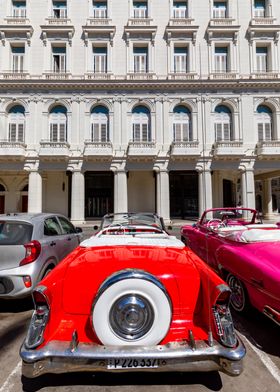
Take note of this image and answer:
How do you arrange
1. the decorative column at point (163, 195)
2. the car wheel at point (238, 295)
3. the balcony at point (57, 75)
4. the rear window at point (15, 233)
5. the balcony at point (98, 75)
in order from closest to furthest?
the car wheel at point (238, 295) < the rear window at point (15, 233) < the decorative column at point (163, 195) < the balcony at point (57, 75) < the balcony at point (98, 75)

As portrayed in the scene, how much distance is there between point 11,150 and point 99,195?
872cm

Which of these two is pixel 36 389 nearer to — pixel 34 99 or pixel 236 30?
pixel 34 99

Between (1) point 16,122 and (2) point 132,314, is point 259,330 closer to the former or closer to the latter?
(2) point 132,314

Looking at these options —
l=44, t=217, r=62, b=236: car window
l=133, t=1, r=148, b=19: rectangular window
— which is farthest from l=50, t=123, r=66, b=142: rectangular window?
l=44, t=217, r=62, b=236: car window

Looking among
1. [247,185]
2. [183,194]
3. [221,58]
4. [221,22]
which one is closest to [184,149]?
[183,194]

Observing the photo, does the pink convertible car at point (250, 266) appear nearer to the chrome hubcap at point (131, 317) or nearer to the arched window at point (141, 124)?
the chrome hubcap at point (131, 317)

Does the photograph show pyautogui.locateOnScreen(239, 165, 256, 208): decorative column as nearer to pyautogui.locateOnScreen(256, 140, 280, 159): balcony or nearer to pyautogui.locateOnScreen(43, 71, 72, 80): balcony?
pyautogui.locateOnScreen(256, 140, 280, 159): balcony

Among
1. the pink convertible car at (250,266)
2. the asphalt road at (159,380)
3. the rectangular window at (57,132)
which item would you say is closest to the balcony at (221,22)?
the rectangular window at (57,132)

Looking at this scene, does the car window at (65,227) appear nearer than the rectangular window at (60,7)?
Yes

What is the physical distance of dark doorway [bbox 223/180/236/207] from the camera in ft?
85.6

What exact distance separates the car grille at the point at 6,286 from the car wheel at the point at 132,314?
2.38 metres

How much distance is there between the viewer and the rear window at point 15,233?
4.34m

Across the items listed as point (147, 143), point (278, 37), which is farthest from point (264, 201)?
point (278, 37)

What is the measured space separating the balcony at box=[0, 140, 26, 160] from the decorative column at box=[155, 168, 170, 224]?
11.7 metres
